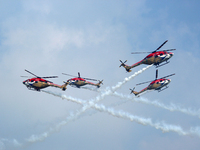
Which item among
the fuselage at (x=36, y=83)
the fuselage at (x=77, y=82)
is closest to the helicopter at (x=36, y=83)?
the fuselage at (x=36, y=83)

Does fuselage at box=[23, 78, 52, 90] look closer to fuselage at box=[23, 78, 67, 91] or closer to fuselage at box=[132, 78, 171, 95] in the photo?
fuselage at box=[23, 78, 67, 91]

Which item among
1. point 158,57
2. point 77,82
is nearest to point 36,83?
point 77,82

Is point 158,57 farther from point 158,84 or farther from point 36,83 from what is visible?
point 36,83

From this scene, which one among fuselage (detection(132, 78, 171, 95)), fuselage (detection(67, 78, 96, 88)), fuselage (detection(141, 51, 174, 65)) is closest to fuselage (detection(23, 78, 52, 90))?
fuselage (detection(67, 78, 96, 88))

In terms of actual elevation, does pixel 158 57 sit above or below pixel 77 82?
above

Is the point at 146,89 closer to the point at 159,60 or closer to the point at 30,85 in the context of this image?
the point at 159,60

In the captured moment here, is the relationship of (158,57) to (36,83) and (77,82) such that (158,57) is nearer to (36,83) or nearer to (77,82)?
(77,82)

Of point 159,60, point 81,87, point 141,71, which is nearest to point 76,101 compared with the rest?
point 81,87

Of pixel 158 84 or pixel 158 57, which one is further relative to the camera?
pixel 158 84

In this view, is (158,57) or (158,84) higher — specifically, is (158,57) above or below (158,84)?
above

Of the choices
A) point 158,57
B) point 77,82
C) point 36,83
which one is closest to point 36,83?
point 36,83

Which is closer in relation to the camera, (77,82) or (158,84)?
(158,84)

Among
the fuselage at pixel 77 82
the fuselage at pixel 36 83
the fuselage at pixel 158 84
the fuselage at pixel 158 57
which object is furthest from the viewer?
the fuselage at pixel 77 82

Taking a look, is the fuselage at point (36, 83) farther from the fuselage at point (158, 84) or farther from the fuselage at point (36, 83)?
the fuselage at point (158, 84)
